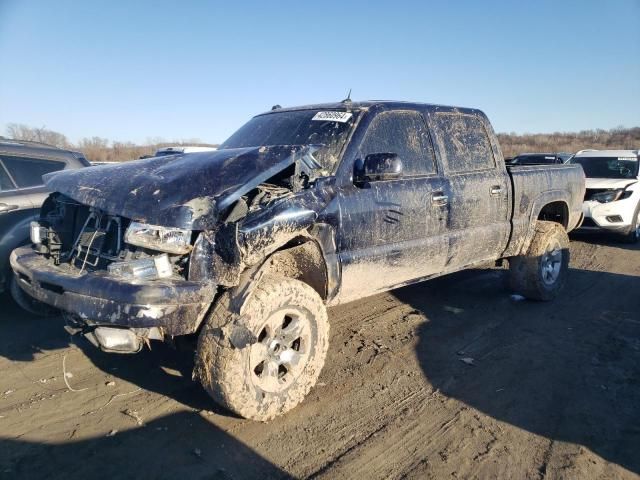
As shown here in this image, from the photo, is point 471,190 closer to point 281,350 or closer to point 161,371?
point 281,350

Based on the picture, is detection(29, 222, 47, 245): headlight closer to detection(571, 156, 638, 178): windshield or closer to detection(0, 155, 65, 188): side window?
detection(0, 155, 65, 188): side window

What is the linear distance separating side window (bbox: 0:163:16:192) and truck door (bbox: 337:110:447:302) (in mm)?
3895

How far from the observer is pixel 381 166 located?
11.0 ft

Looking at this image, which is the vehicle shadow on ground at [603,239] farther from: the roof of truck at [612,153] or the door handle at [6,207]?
the door handle at [6,207]

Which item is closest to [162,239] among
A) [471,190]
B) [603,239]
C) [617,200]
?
[471,190]

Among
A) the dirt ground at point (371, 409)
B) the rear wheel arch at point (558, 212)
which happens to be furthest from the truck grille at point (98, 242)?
the rear wheel arch at point (558, 212)

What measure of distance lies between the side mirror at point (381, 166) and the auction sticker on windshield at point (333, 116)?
515 millimetres

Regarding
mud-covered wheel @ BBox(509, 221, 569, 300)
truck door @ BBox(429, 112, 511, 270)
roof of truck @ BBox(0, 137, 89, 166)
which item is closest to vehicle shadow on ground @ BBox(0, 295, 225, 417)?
roof of truck @ BBox(0, 137, 89, 166)

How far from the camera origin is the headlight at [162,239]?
2.66 meters

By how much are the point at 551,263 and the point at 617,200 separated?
15.6 feet

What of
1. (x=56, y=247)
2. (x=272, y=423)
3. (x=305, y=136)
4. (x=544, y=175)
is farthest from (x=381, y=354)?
(x=544, y=175)

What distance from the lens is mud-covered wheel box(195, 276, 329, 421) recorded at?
106 inches

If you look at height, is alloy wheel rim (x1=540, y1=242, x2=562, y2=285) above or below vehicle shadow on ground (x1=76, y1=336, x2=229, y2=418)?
above

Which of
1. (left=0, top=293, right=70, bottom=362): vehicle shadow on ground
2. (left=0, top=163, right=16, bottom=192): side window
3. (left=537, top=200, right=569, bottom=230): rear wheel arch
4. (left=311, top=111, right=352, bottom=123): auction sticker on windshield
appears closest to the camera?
(left=311, top=111, right=352, bottom=123): auction sticker on windshield
